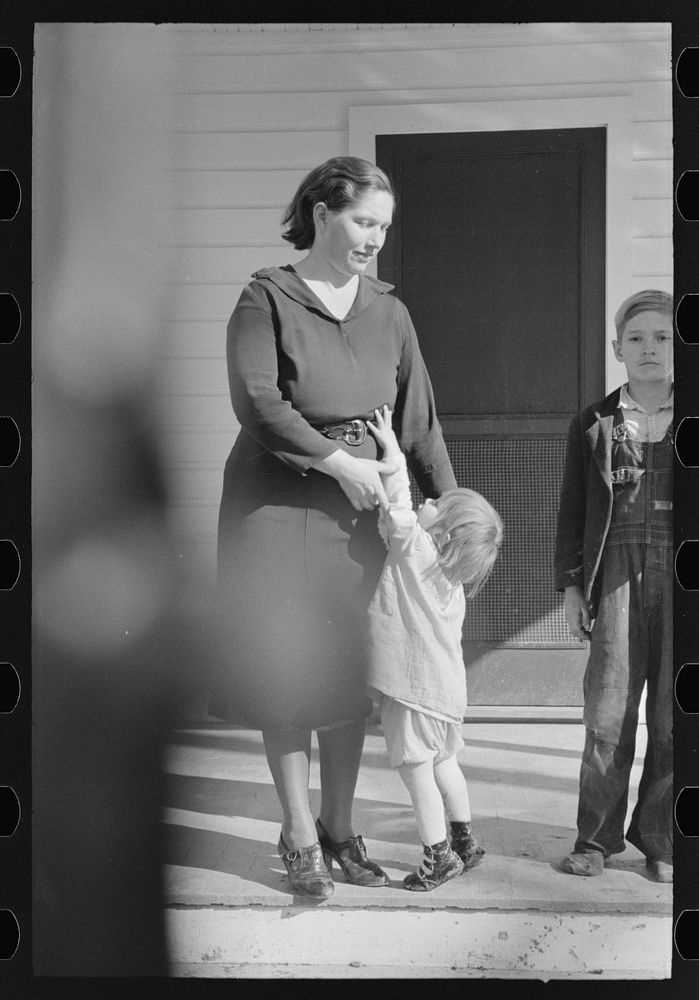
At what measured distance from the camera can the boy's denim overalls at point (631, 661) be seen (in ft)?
10.2

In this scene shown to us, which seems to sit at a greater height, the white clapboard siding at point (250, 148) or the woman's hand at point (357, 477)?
the white clapboard siding at point (250, 148)

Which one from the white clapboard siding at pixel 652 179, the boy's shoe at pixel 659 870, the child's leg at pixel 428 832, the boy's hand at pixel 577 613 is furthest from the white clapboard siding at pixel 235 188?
the boy's shoe at pixel 659 870

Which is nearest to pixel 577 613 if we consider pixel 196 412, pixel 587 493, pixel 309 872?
pixel 587 493

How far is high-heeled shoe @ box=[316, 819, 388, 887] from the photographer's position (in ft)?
10.2

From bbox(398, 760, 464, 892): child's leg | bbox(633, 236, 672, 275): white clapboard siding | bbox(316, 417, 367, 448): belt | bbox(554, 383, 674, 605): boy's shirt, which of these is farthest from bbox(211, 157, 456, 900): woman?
bbox(633, 236, 672, 275): white clapboard siding

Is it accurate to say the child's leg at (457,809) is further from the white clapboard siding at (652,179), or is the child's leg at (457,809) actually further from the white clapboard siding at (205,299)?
the white clapboard siding at (652,179)

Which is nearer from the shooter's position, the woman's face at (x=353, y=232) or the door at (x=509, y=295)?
the woman's face at (x=353, y=232)

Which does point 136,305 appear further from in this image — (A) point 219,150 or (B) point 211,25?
(B) point 211,25

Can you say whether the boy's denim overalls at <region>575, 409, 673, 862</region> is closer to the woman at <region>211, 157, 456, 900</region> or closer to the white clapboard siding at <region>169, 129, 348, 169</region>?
the woman at <region>211, 157, 456, 900</region>

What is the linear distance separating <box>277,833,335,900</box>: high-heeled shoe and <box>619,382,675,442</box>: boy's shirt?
1.40 m

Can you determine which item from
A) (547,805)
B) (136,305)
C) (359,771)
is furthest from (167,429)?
(547,805)

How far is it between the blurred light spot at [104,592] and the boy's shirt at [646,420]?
1299 mm

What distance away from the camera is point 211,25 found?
3.11 m
